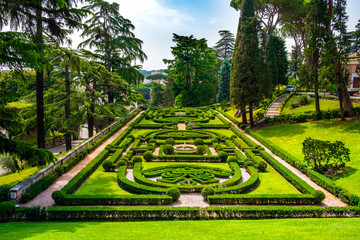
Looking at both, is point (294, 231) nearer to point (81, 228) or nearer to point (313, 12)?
point (81, 228)

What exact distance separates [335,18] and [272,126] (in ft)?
39.3

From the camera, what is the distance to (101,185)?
1325 centimetres

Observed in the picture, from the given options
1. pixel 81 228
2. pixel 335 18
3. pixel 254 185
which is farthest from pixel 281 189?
pixel 335 18

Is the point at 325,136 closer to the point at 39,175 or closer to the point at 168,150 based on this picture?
the point at 168,150

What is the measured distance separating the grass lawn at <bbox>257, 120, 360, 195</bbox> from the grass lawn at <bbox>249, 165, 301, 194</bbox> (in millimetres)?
2948

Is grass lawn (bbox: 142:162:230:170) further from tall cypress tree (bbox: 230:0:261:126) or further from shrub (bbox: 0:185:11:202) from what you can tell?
tall cypress tree (bbox: 230:0:261:126)

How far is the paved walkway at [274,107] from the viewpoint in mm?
30562

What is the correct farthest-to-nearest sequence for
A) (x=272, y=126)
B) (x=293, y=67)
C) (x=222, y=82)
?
1. (x=293, y=67)
2. (x=222, y=82)
3. (x=272, y=126)

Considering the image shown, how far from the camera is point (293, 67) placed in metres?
59.5

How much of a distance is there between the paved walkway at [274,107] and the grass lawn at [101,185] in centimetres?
2228

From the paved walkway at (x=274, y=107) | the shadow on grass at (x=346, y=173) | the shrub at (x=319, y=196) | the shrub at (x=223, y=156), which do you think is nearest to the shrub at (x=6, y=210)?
the shrub at (x=223, y=156)

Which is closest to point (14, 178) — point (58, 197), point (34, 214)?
point (58, 197)

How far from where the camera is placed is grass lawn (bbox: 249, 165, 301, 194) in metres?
12.7

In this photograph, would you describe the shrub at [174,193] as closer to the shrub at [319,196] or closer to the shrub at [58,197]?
the shrub at [58,197]
